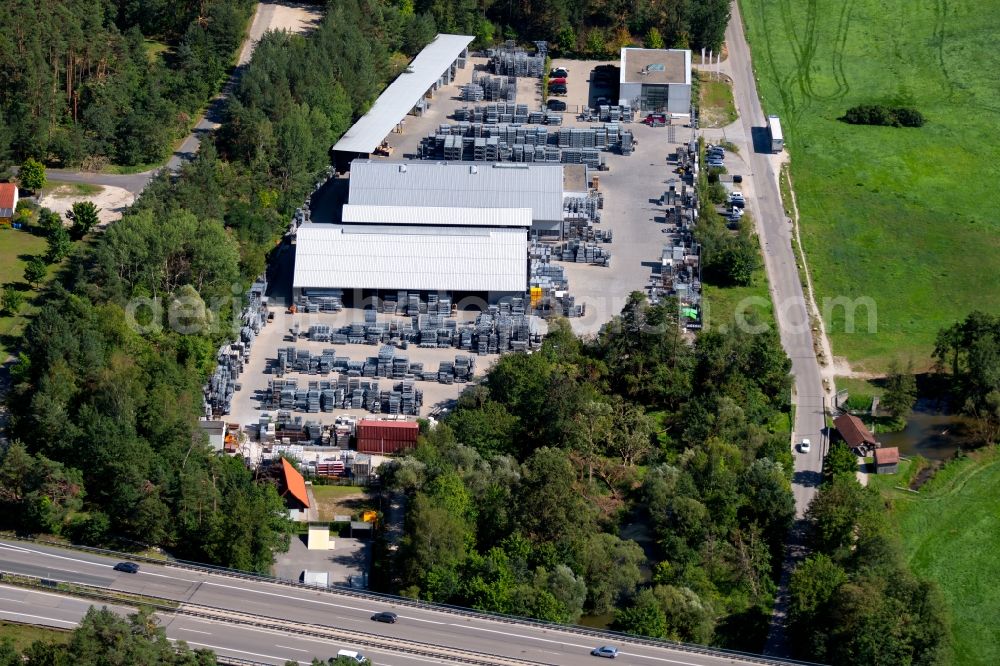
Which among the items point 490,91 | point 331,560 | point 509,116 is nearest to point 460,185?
point 509,116

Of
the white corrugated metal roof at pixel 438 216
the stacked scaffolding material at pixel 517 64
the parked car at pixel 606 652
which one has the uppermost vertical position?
the stacked scaffolding material at pixel 517 64

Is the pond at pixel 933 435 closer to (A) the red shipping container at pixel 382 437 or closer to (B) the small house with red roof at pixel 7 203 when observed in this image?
(A) the red shipping container at pixel 382 437

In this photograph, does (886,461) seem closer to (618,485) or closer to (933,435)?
(933,435)

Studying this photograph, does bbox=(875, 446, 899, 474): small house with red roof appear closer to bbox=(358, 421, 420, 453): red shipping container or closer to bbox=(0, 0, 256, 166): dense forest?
bbox=(358, 421, 420, 453): red shipping container

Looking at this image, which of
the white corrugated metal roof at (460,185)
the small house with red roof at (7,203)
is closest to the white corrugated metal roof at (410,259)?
the white corrugated metal roof at (460,185)

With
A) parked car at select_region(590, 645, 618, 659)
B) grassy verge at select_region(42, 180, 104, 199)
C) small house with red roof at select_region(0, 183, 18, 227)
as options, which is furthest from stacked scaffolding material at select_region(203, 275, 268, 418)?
parked car at select_region(590, 645, 618, 659)

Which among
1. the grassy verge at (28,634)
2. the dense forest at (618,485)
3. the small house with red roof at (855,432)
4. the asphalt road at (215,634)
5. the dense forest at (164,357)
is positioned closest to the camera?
the grassy verge at (28,634)

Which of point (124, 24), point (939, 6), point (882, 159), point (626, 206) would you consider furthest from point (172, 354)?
point (939, 6)
